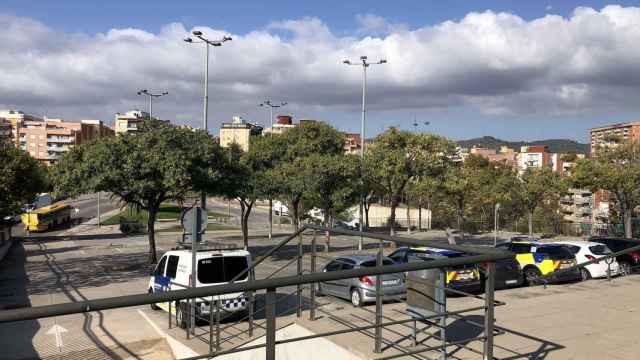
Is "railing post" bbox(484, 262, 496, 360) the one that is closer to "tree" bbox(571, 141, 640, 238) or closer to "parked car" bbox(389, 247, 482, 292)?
"parked car" bbox(389, 247, 482, 292)

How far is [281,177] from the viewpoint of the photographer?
98.7ft

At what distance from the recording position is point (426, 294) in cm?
616

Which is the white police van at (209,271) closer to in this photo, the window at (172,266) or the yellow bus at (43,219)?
the window at (172,266)

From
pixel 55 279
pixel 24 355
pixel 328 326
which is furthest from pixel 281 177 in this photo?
pixel 328 326

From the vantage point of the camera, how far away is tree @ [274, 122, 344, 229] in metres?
29.7

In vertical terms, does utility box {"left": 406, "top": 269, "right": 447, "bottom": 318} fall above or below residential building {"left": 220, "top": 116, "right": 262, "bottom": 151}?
below

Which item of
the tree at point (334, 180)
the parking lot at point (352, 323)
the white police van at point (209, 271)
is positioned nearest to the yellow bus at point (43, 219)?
the parking lot at point (352, 323)

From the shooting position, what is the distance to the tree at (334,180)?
29.5m

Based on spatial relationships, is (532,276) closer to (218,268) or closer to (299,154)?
(218,268)

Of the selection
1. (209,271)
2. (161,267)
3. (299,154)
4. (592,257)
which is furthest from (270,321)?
(299,154)

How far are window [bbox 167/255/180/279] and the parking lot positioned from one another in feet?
A: 3.80

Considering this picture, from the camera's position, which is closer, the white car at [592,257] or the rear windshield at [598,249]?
the white car at [592,257]

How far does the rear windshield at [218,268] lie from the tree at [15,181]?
586 inches

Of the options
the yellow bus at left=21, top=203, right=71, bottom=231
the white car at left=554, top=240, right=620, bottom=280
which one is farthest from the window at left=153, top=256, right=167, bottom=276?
the yellow bus at left=21, top=203, right=71, bottom=231
